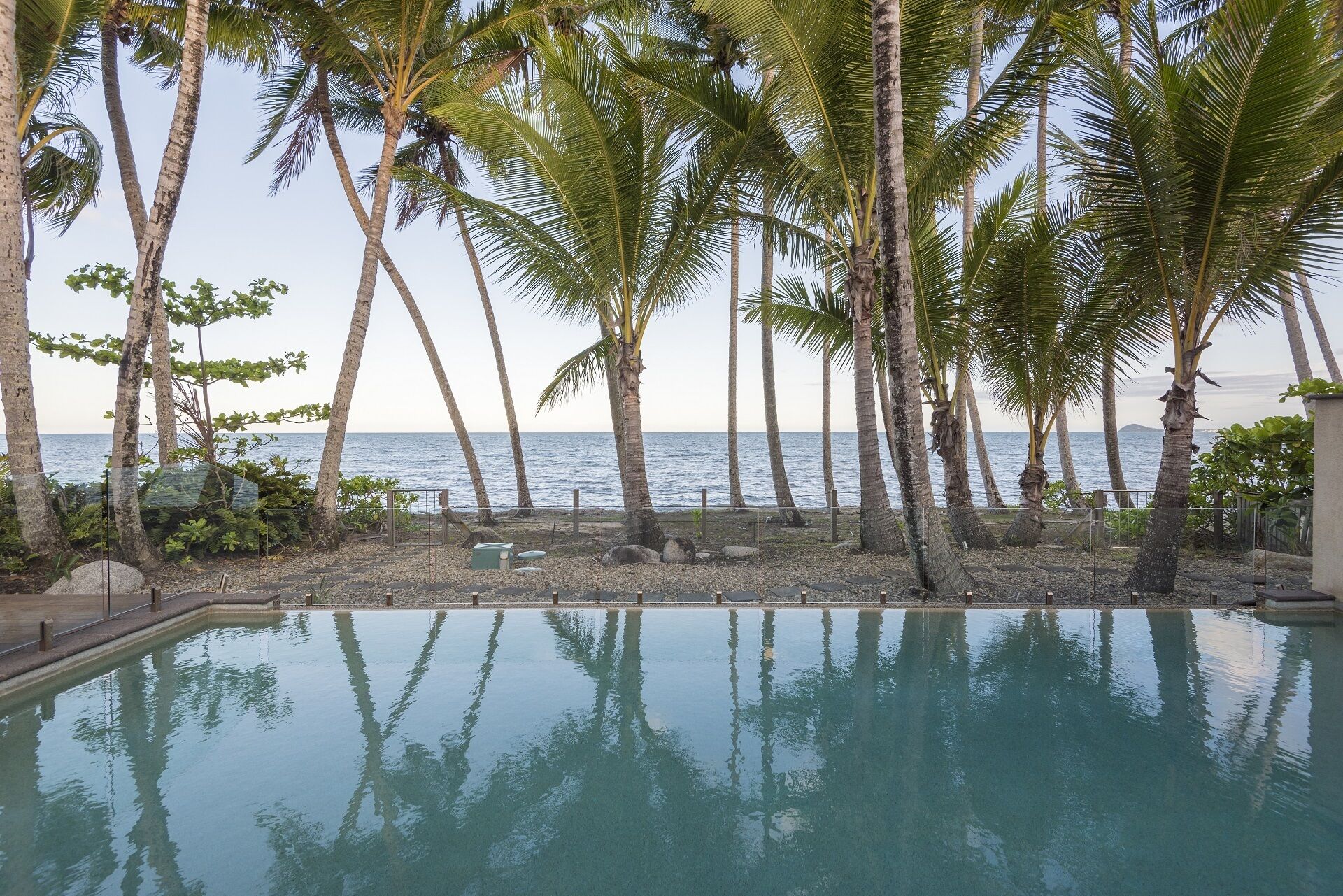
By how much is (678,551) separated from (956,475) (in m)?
4.55

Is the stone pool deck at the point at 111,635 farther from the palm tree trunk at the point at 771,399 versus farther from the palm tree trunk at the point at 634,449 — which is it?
the palm tree trunk at the point at 771,399

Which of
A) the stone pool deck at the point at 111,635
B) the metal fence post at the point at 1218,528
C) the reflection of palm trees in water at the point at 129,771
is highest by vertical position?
the metal fence post at the point at 1218,528

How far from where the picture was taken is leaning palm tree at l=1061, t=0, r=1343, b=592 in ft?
22.4

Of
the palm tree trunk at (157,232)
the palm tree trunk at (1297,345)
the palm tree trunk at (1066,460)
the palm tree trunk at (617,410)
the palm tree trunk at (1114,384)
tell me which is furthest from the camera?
the palm tree trunk at (1297,345)

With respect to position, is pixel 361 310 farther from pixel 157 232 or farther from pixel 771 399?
pixel 771 399

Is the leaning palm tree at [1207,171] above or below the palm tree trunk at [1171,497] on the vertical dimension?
above

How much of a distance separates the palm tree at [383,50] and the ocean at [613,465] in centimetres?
262

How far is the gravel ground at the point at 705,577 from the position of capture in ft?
27.0

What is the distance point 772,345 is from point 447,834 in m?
12.9

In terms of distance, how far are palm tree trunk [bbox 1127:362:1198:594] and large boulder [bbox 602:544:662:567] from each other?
5.56 metres

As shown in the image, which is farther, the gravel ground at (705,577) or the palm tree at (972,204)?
the palm tree at (972,204)

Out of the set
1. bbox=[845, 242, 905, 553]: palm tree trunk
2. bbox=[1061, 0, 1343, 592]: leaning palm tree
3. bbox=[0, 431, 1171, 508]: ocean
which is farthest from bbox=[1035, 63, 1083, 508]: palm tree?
bbox=[0, 431, 1171, 508]: ocean

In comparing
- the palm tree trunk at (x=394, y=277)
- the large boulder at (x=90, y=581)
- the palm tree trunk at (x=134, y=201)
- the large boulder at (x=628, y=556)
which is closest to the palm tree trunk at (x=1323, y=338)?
the large boulder at (x=628, y=556)

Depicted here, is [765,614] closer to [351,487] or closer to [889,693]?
[889,693]
